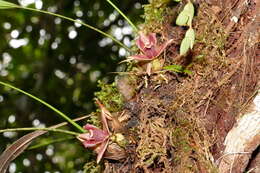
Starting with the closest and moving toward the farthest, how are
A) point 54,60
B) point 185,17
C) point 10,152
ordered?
point 185,17, point 10,152, point 54,60

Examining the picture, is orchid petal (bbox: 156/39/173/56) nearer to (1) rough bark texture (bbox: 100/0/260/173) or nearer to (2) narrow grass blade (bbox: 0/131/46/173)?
(1) rough bark texture (bbox: 100/0/260/173)

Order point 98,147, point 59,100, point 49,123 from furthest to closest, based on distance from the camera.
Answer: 1. point 59,100
2. point 49,123
3. point 98,147

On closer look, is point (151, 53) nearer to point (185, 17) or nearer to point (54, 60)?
point (185, 17)

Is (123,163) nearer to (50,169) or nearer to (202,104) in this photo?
(202,104)

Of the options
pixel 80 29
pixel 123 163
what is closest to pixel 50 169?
pixel 80 29

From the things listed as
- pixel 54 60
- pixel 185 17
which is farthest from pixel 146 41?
pixel 54 60
